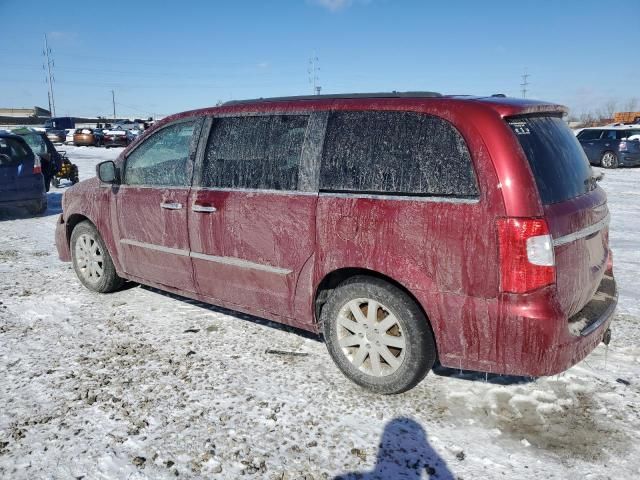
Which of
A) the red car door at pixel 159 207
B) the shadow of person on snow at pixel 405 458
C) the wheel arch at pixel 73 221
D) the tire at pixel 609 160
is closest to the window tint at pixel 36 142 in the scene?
the wheel arch at pixel 73 221

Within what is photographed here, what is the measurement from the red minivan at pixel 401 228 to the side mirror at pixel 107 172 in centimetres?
73

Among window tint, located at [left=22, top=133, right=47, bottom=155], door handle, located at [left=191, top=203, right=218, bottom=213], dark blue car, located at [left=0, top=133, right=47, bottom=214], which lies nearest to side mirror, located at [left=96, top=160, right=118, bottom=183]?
door handle, located at [left=191, top=203, right=218, bottom=213]

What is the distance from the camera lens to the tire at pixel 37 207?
9.71 m

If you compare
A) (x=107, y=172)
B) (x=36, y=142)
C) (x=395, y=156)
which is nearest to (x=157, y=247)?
(x=107, y=172)

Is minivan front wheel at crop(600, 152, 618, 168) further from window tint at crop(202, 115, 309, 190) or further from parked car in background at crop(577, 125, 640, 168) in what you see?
window tint at crop(202, 115, 309, 190)

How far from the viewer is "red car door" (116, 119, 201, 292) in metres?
4.13

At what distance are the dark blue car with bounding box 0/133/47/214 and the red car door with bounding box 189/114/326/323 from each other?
682cm

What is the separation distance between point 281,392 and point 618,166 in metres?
20.8

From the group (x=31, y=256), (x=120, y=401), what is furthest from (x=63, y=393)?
(x=31, y=256)

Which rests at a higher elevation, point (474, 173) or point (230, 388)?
point (474, 173)

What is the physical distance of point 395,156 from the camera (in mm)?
3002

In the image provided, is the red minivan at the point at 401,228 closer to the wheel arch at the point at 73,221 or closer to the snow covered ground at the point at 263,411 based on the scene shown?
the snow covered ground at the point at 263,411

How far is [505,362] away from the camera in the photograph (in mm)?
2742

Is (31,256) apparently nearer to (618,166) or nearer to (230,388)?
(230,388)
